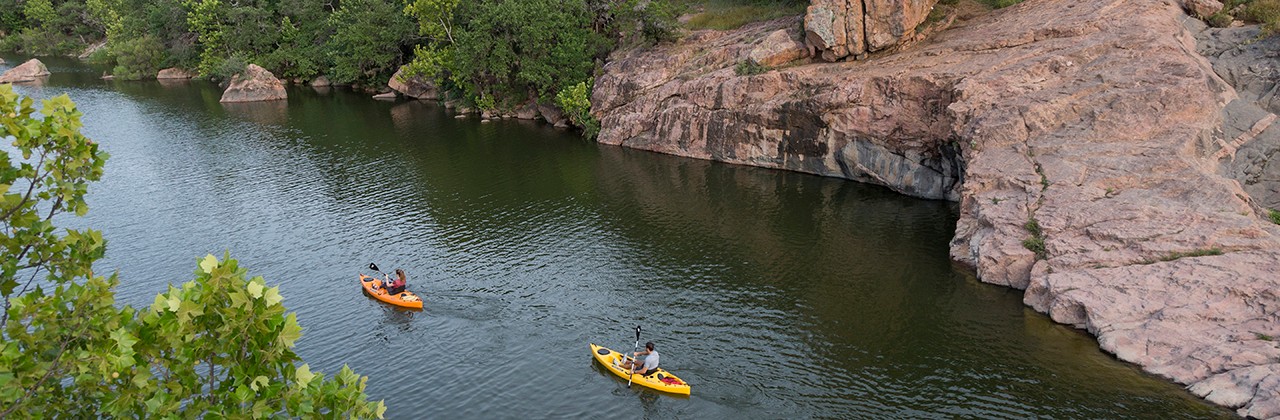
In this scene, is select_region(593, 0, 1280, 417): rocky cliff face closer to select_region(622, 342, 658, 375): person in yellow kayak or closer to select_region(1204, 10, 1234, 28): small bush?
select_region(1204, 10, 1234, 28): small bush

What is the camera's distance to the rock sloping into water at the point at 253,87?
8556 centimetres

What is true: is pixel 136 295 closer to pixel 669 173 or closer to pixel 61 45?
pixel 669 173

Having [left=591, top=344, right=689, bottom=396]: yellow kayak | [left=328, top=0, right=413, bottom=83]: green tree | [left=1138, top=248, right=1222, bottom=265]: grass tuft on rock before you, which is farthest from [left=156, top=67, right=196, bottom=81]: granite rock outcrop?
[left=1138, top=248, right=1222, bottom=265]: grass tuft on rock

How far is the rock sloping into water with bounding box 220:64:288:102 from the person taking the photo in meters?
85.6

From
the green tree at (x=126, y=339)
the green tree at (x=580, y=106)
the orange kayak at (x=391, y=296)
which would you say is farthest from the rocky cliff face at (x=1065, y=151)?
the green tree at (x=126, y=339)

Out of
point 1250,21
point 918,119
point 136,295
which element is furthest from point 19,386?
point 1250,21

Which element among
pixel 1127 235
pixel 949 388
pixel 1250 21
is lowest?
pixel 949 388

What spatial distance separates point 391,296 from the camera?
33.6m

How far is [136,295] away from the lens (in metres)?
35.0

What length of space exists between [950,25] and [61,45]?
130 m

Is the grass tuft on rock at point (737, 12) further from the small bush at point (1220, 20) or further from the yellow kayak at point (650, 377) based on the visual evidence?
the yellow kayak at point (650, 377)

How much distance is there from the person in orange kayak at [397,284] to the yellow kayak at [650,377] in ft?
32.2

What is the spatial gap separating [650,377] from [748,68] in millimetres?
31233

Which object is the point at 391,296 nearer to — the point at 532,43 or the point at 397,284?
the point at 397,284
